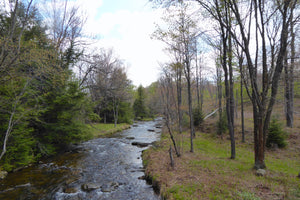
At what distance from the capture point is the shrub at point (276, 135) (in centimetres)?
1014

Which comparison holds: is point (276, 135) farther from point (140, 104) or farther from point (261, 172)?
point (140, 104)

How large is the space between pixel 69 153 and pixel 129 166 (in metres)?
5.03

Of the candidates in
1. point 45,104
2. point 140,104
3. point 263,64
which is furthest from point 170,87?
point 140,104

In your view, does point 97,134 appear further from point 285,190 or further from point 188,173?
point 285,190

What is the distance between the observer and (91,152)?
36.6ft

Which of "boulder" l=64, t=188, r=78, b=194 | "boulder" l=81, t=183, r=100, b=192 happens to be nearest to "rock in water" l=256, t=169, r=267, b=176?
"boulder" l=81, t=183, r=100, b=192

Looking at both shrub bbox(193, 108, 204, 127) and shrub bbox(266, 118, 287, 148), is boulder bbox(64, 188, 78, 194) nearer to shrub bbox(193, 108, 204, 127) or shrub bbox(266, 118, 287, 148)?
shrub bbox(266, 118, 287, 148)

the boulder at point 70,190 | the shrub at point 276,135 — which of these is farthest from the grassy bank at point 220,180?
the boulder at point 70,190

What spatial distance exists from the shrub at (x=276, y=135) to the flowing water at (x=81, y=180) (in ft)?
29.6

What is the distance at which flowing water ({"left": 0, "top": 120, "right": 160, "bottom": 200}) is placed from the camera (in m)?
5.67

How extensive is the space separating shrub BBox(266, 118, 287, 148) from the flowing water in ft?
29.6

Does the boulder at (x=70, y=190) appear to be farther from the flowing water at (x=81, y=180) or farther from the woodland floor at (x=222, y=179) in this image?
the woodland floor at (x=222, y=179)

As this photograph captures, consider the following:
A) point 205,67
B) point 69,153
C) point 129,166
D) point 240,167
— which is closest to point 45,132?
point 69,153

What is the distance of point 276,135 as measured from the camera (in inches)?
402
